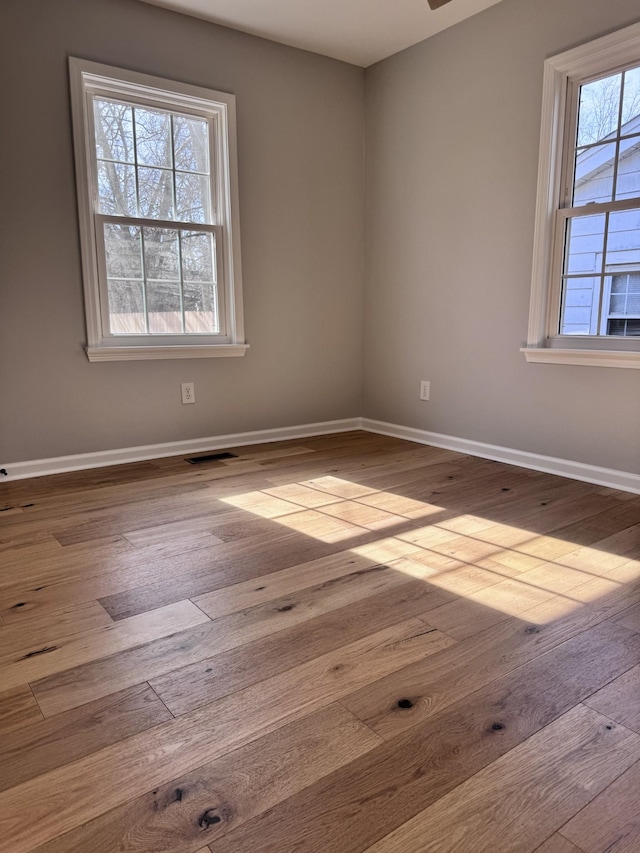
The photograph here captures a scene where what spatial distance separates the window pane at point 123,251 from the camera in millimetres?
3287

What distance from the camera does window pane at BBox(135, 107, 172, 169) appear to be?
131 inches

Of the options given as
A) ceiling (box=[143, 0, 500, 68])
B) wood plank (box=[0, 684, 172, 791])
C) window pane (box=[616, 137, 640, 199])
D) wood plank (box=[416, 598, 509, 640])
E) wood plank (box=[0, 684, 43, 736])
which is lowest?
wood plank (box=[0, 684, 43, 736])

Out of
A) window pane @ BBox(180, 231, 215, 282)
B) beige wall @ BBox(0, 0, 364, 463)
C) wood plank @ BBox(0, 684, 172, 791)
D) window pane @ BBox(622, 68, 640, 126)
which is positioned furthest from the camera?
window pane @ BBox(180, 231, 215, 282)

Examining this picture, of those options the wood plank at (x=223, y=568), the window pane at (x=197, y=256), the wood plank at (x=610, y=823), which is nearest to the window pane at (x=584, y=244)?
the wood plank at (x=223, y=568)

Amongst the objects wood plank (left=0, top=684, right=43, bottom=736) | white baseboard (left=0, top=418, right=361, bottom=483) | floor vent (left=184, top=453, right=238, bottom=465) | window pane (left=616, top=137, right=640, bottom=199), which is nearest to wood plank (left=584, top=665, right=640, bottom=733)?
wood plank (left=0, top=684, right=43, bottom=736)

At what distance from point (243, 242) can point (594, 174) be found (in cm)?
201

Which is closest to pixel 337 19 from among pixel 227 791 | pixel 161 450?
pixel 161 450

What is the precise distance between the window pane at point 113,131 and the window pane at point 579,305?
8.18 ft

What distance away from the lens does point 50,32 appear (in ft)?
9.67

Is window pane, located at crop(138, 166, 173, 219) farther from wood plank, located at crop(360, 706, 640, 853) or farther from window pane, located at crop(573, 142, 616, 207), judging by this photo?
wood plank, located at crop(360, 706, 640, 853)

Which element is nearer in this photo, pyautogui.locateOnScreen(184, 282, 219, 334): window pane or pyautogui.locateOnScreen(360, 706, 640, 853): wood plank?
pyautogui.locateOnScreen(360, 706, 640, 853): wood plank

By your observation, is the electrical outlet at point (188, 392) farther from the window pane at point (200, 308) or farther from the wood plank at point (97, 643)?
the wood plank at point (97, 643)

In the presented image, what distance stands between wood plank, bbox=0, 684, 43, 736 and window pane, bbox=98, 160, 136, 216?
2.65m

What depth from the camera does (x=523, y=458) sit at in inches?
132
